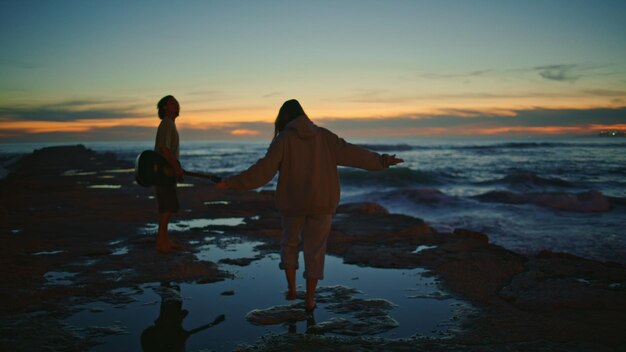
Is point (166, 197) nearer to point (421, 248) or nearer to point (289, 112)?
point (289, 112)

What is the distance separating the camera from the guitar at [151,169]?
5723 millimetres

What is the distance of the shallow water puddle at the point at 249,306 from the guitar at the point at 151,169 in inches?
54.2

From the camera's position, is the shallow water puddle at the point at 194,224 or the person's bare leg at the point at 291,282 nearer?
the person's bare leg at the point at 291,282

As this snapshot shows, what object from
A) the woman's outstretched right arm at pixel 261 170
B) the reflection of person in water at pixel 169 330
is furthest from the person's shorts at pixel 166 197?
the woman's outstretched right arm at pixel 261 170

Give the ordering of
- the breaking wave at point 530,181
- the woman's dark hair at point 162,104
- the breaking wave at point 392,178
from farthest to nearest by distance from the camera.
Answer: the breaking wave at point 392,178 → the breaking wave at point 530,181 → the woman's dark hair at point 162,104

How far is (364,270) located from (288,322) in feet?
6.64

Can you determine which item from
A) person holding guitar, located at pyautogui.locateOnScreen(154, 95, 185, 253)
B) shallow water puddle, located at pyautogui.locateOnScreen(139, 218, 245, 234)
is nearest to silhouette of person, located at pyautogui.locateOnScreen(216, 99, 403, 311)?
person holding guitar, located at pyautogui.locateOnScreen(154, 95, 185, 253)

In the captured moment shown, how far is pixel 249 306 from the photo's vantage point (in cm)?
440

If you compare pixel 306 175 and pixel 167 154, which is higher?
pixel 167 154

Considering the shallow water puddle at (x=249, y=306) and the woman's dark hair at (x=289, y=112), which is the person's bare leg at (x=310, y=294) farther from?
the woman's dark hair at (x=289, y=112)

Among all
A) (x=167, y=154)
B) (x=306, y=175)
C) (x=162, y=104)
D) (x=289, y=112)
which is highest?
(x=162, y=104)

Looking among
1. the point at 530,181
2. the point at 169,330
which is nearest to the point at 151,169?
the point at 169,330

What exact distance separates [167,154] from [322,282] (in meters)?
2.51

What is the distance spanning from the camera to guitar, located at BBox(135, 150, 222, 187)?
225 inches
